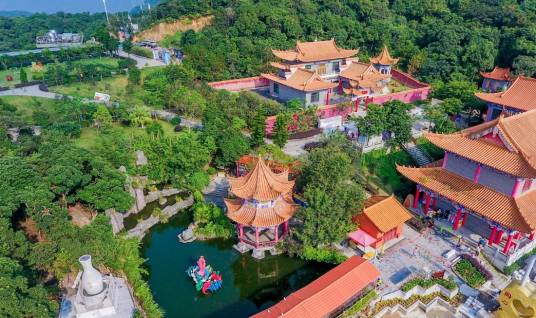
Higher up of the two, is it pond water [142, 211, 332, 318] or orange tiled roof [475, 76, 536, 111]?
orange tiled roof [475, 76, 536, 111]

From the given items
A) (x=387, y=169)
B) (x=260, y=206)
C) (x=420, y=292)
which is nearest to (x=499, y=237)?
(x=420, y=292)

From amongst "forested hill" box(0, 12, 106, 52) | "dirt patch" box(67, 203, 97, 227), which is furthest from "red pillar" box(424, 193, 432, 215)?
"forested hill" box(0, 12, 106, 52)

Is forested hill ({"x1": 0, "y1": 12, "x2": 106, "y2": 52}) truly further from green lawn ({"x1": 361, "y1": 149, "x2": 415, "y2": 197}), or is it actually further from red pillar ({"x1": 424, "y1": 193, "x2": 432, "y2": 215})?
red pillar ({"x1": 424, "y1": 193, "x2": 432, "y2": 215})

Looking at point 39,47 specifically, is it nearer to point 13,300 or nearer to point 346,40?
point 346,40

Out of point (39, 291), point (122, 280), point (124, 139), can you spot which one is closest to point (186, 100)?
point (124, 139)

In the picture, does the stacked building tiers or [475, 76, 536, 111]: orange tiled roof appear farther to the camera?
[475, 76, 536, 111]: orange tiled roof

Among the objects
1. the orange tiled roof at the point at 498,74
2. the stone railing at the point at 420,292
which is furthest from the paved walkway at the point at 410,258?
the orange tiled roof at the point at 498,74

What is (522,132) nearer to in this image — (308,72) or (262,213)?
(262,213)
